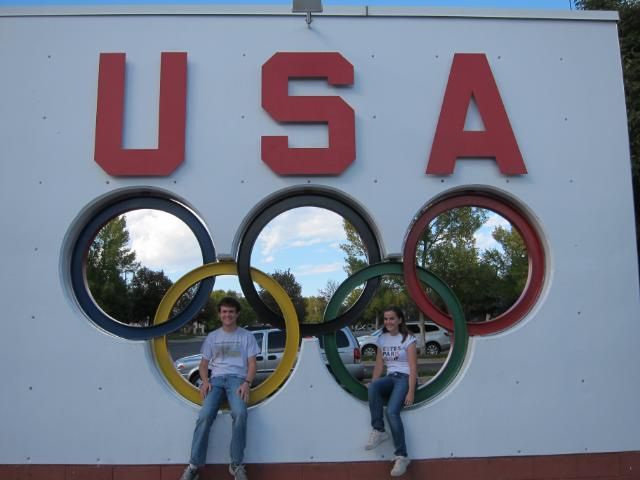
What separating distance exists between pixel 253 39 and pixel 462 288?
8.96 meters

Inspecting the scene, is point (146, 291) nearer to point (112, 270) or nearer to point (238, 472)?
point (112, 270)

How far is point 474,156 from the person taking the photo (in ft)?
15.8

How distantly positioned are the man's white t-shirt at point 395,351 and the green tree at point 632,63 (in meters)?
4.91

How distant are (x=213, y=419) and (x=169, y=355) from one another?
27.5 inches

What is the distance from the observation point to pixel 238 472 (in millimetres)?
4168

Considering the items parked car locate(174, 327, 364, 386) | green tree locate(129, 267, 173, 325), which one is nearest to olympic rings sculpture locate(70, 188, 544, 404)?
parked car locate(174, 327, 364, 386)

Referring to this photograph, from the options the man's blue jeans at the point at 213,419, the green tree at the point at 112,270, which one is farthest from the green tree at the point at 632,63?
the green tree at the point at 112,270

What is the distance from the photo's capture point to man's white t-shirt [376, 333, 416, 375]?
14.8 feet

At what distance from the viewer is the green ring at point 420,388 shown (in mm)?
4637

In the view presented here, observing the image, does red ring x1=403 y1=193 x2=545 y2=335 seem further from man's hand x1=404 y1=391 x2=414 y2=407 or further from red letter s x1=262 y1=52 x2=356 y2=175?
red letter s x1=262 y1=52 x2=356 y2=175

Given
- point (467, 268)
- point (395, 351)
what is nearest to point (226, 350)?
point (395, 351)

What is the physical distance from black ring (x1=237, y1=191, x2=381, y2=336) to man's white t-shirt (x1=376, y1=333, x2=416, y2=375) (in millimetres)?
330

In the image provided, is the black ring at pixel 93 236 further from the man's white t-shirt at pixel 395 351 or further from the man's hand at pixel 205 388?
the man's white t-shirt at pixel 395 351

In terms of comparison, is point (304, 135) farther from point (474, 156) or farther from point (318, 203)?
point (474, 156)
